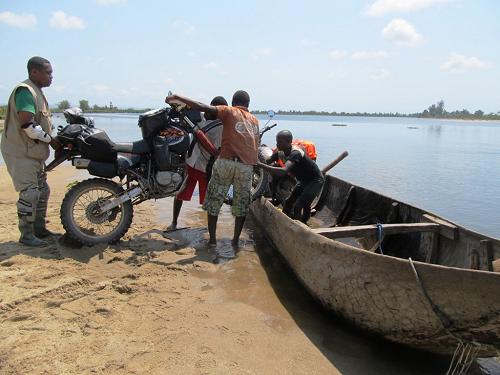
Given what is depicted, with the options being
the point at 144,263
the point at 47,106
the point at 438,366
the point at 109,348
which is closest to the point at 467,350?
the point at 438,366

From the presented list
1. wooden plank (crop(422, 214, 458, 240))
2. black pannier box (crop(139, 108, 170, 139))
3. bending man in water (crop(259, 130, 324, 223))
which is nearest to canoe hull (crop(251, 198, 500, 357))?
wooden plank (crop(422, 214, 458, 240))

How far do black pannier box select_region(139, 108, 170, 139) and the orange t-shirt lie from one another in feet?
2.28

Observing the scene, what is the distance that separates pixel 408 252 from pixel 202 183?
2673 millimetres

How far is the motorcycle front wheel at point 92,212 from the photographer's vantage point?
462 cm

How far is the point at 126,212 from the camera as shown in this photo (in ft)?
16.1

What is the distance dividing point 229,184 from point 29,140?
7.14 feet

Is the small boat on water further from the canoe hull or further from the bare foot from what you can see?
the bare foot

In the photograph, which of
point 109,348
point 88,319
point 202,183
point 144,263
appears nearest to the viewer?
point 109,348

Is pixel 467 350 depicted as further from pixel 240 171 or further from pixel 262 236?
pixel 262 236

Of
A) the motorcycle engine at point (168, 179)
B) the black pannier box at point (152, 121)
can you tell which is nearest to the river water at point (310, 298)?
the motorcycle engine at point (168, 179)

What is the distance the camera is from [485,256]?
3.49 metres

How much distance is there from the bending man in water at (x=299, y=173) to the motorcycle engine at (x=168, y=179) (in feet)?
3.42

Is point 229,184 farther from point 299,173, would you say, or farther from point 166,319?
point 166,319

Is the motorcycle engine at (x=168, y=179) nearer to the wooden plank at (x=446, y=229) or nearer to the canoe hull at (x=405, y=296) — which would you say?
the canoe hull at (x=405, y=296)
